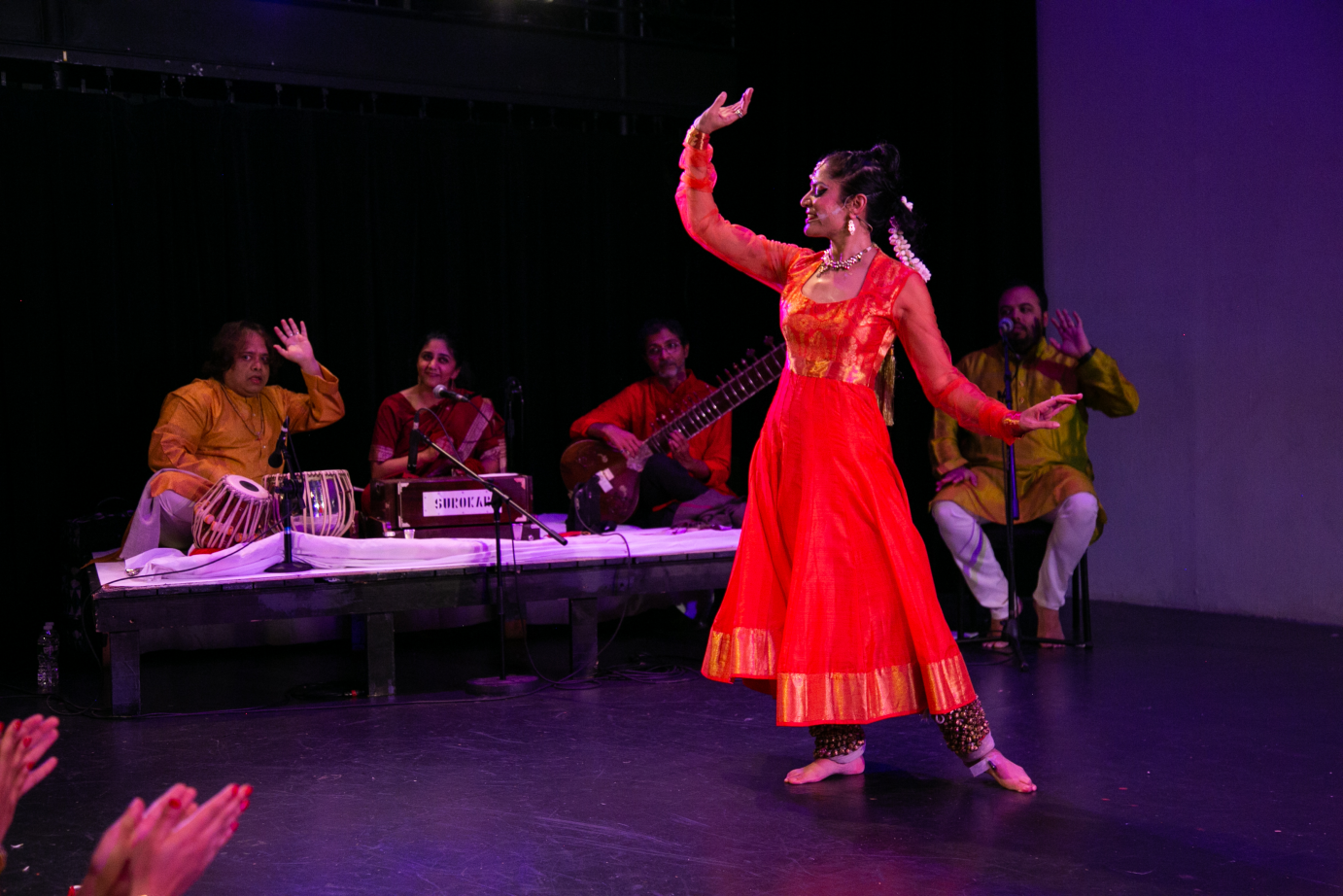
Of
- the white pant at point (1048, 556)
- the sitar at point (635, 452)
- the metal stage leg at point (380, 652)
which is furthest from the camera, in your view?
the sitar at point (635, 452)

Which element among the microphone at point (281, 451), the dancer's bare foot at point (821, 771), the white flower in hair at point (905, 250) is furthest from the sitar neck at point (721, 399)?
the dancer's bare foot at point (821, 771)

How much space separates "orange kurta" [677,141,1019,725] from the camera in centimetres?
Result: 276

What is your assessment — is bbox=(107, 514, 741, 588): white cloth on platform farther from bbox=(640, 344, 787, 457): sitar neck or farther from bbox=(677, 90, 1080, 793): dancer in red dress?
bbox=(677, 90, 1080, 793): dancer in red dress

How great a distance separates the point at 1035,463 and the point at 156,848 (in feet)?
15.4

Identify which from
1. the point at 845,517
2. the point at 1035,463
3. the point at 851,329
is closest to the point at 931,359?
the point at 851,329

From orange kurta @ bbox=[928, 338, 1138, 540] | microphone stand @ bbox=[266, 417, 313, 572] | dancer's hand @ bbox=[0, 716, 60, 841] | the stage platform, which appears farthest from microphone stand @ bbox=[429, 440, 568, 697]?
dancer's hand @ bbox=[0, 716, 60, 841]

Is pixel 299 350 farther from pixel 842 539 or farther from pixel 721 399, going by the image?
pixel 842 539

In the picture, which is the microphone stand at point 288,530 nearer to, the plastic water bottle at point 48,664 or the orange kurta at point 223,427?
the orange kurta at point 223,427

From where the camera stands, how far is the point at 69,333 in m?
5.48

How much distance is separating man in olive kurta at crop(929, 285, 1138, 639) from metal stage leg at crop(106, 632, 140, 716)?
3052 millimetres

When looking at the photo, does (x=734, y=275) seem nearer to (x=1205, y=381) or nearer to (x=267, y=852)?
(x=1205, y=381)

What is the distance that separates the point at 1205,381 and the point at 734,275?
245 centimetres

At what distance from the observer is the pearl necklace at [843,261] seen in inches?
115

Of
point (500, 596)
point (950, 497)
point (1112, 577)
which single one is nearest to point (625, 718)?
point (500, 596)
